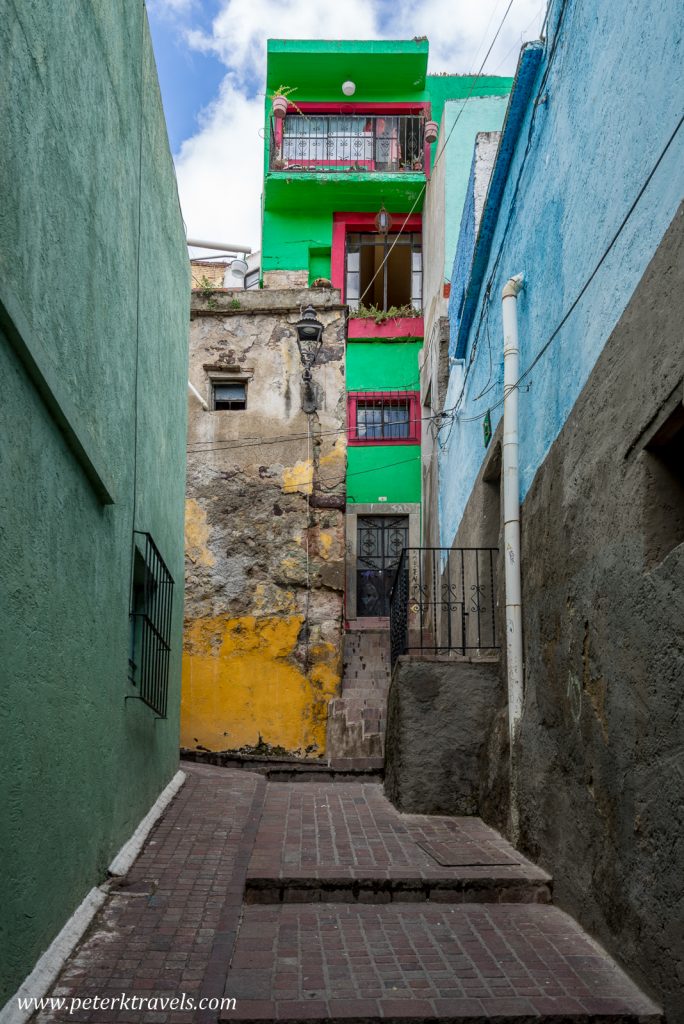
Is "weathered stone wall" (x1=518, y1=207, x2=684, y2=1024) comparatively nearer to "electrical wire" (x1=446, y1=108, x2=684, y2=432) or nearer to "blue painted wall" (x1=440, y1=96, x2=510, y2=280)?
"electrical wire" (x1=446, y1=108, x2=684, y2=432)

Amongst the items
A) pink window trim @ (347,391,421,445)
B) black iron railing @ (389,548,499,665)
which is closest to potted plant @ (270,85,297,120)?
pink window trim @ (347,391,421,445)

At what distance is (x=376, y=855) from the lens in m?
5.64

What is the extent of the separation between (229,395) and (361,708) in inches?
232

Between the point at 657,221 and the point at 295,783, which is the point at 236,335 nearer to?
the point at 295,783

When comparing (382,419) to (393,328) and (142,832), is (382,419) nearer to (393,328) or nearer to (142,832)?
(393,328)

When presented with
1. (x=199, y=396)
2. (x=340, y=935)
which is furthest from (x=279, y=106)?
(x=340, y=935)

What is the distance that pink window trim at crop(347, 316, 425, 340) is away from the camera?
16.5 metres

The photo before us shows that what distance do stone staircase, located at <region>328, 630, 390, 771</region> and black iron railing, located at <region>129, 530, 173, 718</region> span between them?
2420 mm

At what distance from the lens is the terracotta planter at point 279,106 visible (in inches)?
700

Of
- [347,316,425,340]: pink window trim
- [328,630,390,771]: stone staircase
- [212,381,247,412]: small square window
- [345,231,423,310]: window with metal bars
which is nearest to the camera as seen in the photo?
[328,630,390,771]: stone staircase

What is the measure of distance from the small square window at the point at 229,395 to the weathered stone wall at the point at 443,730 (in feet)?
27.4

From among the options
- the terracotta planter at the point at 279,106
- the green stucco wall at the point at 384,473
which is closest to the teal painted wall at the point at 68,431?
the green stucco wall at the point at 384,473

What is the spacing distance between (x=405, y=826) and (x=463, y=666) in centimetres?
125

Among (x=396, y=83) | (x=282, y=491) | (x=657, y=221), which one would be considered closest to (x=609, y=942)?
(x=657, y=221)
